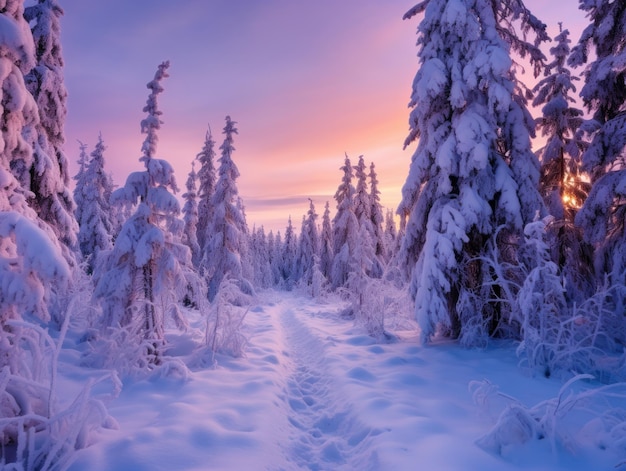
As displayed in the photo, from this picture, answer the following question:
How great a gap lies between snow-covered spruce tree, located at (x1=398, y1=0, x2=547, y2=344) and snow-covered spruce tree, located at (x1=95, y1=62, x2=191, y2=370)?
259 inches

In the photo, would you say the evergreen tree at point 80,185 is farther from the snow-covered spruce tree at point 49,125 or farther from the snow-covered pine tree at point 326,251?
the snow-covered pine tree at point 326,251

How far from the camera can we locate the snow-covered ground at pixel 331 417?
4.08 metres

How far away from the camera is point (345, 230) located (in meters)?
29.6

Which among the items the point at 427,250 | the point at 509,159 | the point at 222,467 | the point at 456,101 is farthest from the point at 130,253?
the point at 509,159

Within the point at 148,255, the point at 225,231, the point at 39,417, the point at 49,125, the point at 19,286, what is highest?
the point at 49,125

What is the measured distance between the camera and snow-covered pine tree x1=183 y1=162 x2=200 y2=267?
93.2ft

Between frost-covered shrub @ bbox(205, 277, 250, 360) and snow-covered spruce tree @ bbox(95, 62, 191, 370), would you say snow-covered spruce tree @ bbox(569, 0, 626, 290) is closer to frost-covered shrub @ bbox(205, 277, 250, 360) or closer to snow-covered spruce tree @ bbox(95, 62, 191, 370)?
frost-covered shrub @ bbox(205, 277, 250, 360)

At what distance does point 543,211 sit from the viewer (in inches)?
377

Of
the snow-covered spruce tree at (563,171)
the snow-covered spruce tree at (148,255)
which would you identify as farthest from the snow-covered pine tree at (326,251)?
the snow-covered spruce tree at (148,255)

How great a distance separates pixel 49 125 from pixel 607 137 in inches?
718

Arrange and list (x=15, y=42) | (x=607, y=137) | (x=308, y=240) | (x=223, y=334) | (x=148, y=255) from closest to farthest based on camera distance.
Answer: (x=15, y=42)
(x=148, y=255)
(x=223, y=334)
(x=607, y=137)
(x=308, y=240)

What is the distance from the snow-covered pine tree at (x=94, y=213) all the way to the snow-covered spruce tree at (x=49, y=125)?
1271 centimetres

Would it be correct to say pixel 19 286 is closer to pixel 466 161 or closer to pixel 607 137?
pixel 466 161

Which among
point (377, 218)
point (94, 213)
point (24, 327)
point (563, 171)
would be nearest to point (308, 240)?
point (377, 218)
